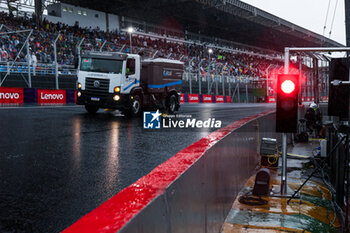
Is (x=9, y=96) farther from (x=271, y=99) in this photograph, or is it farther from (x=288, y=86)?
(x=271, y=99)

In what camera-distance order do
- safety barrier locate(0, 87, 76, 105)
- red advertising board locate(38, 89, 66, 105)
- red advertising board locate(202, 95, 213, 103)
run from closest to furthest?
1. safety barrier locate(0, 87, 76, 105)
2. red advertising board locate(38, 89, 66, 105)
3. red advertising board locate(202, 95, 213, 103)

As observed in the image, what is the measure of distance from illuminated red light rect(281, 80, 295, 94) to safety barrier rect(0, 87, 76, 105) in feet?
49.9

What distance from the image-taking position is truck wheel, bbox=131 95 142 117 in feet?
42.4

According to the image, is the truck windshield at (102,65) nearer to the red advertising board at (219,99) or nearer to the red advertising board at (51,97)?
the red advertising board at (51,97)

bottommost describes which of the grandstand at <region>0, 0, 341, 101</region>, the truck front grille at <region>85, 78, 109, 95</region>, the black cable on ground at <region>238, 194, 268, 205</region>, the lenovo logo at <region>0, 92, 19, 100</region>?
the black cable on ground at <region>238, 194, 268, 205</region>

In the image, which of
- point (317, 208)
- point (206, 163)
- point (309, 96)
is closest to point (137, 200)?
point (206, 163)

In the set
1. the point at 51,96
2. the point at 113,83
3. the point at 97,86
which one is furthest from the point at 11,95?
the point at 113,83

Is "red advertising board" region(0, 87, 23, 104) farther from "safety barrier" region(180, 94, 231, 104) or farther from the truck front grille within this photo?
"safety barrier" region(180, 94, 231, 104)

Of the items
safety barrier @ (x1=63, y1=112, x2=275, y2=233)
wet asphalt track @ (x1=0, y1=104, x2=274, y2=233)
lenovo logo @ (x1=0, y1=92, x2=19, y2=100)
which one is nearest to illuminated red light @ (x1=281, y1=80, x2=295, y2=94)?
safety barrier @ (x1=63, y1=112, x2=275, y2=233)

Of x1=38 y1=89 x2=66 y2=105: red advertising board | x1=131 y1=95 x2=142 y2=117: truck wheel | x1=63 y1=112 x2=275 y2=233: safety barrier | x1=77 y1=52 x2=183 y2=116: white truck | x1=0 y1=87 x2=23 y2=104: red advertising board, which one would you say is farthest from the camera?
x1=38 y1=89 x2=66 y2=105: red advertising board

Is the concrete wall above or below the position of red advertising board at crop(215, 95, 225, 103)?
above

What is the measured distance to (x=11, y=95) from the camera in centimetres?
1761

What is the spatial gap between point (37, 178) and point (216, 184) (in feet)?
7.45

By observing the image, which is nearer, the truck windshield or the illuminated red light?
the illuminated red light
